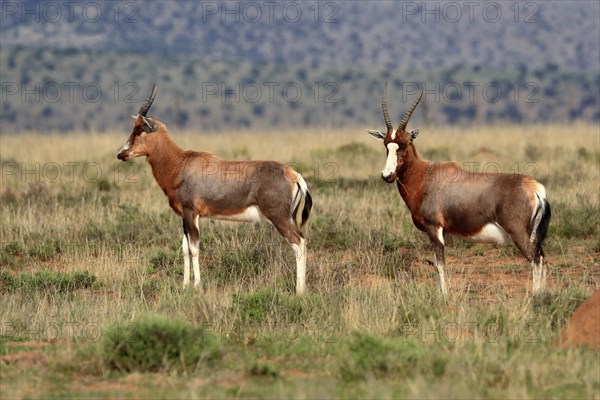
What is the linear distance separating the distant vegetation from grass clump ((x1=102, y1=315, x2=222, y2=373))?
57.1 m

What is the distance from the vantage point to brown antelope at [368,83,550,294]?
12320 millimetres

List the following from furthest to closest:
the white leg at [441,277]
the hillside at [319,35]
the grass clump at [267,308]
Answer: the hillside at [319,35] < the white leg at [441,277] < the grass clump at [267,308]

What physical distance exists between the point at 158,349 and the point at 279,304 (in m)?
2.42

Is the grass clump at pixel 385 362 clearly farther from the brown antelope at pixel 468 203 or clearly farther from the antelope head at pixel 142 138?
the antelope head at pixel 142 138

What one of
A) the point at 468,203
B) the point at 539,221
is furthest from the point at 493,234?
the point at 539,221

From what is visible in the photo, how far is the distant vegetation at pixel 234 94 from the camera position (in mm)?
69812

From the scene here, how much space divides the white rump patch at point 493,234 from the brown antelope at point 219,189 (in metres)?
2.06

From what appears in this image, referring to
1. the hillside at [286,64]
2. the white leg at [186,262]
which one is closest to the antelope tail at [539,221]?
the white leg at [186,262]

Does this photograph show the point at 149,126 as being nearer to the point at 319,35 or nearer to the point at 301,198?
the point at 301,198

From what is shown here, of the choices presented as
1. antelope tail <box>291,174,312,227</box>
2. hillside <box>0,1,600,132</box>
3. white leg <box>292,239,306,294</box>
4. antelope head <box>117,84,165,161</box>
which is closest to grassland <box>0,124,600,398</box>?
white leg <box>292,239,306,294</box>

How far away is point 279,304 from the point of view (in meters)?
11.5

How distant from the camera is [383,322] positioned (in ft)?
34.7

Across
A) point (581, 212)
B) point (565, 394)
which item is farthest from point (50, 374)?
point (581, 212)

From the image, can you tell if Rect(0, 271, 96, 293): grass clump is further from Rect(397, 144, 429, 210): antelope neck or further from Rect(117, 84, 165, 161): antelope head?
Rect(397, 144, 429, 210): antelope neck
